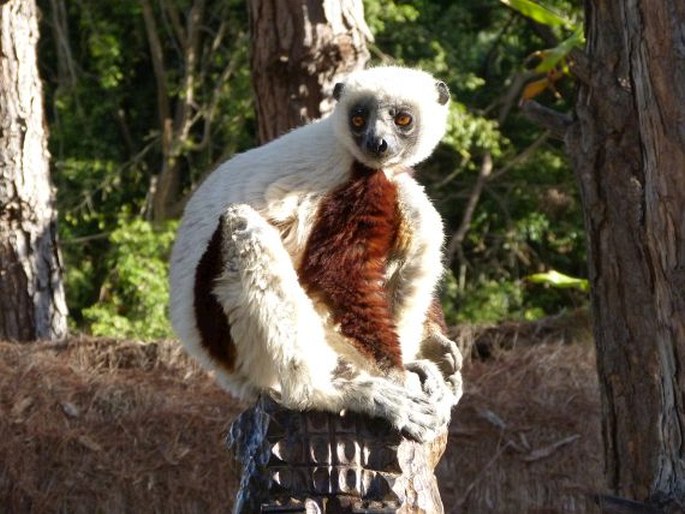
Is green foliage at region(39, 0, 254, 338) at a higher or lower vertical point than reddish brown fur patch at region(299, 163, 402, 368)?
higher

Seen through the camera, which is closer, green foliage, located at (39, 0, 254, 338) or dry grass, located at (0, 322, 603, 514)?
dry grass, located at (0, 322, 603, 514)

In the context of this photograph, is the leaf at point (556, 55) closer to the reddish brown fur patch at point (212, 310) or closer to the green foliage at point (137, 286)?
the reddish brown fur patch at point (212, 310)

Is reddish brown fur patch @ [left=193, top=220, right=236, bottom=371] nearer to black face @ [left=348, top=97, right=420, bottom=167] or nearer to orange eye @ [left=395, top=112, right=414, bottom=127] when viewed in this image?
black face @ [left=348, top=97, right=420, bottom=167]

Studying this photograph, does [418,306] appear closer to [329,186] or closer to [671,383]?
[329,186]

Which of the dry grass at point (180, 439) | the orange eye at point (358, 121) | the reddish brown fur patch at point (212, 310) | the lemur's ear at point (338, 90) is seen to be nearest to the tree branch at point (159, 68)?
the dry grass at point (180, 439)

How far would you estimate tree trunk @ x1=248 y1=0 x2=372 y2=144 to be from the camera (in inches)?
308

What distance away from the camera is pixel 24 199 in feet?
31.3

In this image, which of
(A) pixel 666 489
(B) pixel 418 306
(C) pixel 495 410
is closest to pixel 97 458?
(C) pixel 495 410

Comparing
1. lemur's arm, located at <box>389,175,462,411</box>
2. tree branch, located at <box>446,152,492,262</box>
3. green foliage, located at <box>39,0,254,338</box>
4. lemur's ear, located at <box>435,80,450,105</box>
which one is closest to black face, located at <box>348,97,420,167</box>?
lemur's arm, located at <box>389,175,462,411</box>

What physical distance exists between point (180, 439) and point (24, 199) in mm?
2488

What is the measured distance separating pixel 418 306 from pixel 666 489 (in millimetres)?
1251

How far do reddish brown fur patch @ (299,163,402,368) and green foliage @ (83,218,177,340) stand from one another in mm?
8502

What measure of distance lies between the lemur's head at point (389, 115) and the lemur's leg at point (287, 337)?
62 cm

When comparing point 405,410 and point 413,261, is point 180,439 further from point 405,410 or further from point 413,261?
point 405,410
